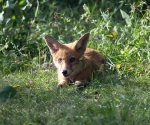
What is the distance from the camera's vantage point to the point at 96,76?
659 cm

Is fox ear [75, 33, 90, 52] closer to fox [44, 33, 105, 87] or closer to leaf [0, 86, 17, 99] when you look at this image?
fox [44, 33, 105, 87]

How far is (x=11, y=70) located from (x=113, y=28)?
5.90 ft

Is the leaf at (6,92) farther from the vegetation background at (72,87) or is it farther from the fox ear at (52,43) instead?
the fox ear at (52,43)

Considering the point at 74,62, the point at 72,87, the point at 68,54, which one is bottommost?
the point at 72,87

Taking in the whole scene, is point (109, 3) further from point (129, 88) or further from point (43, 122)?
point (43, 122)

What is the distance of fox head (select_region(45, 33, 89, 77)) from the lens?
21.1 feet

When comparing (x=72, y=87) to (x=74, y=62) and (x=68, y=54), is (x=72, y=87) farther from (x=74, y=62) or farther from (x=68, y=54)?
(x=68, y=54)

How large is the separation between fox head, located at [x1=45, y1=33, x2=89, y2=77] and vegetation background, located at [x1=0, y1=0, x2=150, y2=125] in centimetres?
28

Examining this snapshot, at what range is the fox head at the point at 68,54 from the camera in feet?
21.1

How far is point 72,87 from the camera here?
6.21m

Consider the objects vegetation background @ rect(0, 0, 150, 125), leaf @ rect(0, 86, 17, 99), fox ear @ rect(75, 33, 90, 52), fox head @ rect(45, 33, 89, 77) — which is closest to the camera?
vegetation background @ rect(0, 0, 150, 125)

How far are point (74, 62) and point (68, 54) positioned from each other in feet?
0.50

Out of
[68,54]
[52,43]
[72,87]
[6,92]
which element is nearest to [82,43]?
[68,54]

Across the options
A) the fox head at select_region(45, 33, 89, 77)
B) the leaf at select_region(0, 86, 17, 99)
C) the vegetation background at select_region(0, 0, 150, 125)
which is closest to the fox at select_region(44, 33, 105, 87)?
the fox head at select_region(45, 33, 89, 77)
